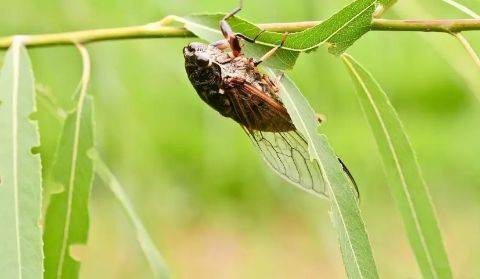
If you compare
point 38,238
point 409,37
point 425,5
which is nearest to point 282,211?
point 409,37

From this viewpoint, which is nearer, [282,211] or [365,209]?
[365,209]

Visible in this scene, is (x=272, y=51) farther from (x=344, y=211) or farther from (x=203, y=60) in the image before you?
(x=344, y=211)

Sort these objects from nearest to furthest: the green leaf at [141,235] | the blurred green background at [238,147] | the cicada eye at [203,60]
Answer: the cicada eye at [203,60] < the green leaf at [141,235] < the blurred green background at [238,147]

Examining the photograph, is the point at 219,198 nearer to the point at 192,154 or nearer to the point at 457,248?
→ the point at 192,154

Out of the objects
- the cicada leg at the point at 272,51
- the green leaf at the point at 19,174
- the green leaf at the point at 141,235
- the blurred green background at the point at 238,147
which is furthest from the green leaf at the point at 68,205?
the blurred green background at the point at 238,147

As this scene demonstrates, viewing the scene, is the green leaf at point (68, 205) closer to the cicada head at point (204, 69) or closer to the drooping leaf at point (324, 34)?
the cicada head at point (204, 69)

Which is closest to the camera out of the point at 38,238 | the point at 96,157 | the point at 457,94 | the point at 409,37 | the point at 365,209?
the point at 38,238
